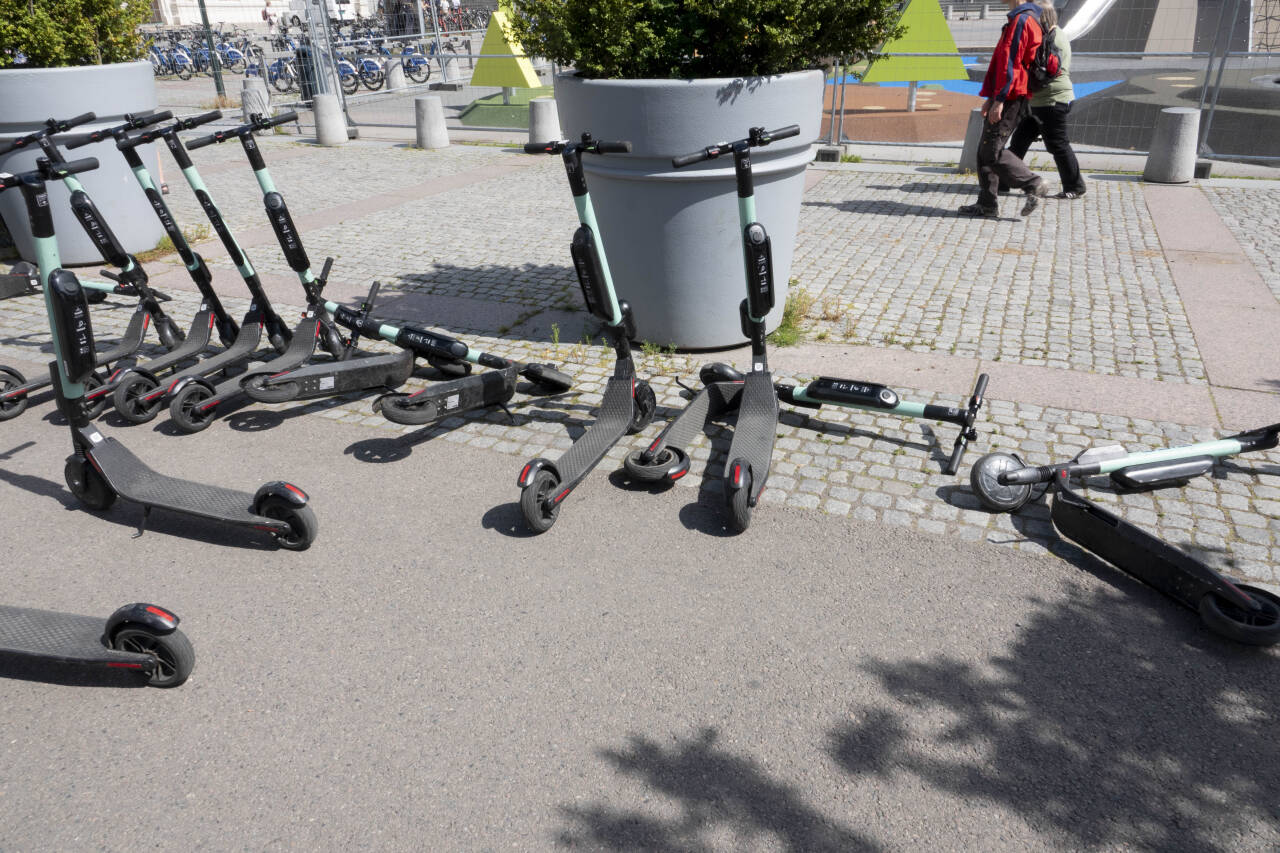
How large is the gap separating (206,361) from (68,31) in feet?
15.4

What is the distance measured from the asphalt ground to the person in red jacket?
610 cm

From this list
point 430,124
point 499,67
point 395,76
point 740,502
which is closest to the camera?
point 740,502

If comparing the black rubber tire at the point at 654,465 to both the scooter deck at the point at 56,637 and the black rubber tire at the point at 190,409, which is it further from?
the black rubber tire at the point at 190,409

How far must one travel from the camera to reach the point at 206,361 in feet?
17.0

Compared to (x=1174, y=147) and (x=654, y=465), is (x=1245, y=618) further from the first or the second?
(x=1174, y=147)

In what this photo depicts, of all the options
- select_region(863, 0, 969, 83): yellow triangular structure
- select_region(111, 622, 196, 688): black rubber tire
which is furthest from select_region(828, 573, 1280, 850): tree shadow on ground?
select_region(863, 0, 969, 83): yellow triangular structure

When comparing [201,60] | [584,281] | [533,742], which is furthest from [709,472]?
[201,60]

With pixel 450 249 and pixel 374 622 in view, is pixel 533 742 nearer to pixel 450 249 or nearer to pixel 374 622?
pixel 374 622

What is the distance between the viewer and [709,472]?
4.18 metres

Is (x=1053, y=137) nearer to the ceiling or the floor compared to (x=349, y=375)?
nearer to the ceiling

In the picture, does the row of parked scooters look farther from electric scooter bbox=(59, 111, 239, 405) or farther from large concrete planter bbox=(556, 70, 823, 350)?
large concrete planter bbox=(556, 70, 823, 350)

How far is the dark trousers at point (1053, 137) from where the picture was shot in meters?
8.69

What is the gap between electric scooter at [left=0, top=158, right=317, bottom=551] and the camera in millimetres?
3350

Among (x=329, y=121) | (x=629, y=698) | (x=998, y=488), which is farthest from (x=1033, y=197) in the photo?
(x=329, y=121)
